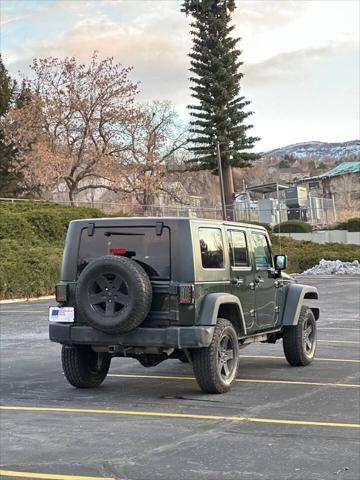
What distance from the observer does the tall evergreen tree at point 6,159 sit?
4850 centimetres

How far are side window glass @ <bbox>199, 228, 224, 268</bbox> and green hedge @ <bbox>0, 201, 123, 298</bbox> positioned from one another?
18.2 meters

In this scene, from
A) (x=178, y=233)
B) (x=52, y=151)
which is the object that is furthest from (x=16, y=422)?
(x=52, y=151)

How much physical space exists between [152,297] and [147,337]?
1.45 feet

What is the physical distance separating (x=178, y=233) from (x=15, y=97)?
158 feet

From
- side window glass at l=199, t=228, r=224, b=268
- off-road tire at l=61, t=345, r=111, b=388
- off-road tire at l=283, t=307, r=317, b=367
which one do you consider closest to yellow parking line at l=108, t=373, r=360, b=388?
off-road tire at l=61, t=345, r=111, b=388

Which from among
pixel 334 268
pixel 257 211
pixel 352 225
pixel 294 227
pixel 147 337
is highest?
pixel 257 211

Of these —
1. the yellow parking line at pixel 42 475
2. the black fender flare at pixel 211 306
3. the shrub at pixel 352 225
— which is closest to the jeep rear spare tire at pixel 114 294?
the black fender flare at pixel 211 306

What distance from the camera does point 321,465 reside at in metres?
5.22

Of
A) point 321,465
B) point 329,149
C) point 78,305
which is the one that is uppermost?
point 329,149

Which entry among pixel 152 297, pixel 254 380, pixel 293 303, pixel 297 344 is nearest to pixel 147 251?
pixel 152 297

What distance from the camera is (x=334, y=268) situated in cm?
3753

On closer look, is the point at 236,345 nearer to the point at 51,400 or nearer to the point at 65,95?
the point at 51,400

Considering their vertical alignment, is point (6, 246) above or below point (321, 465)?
above

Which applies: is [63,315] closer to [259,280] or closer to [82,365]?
[82,365]
